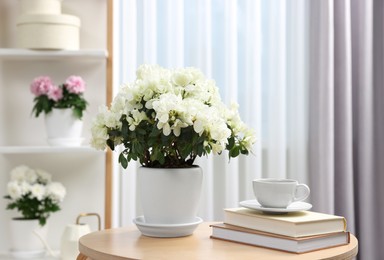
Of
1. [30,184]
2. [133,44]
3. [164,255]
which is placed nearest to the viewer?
[164,255]

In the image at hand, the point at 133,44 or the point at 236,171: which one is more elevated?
the point at 133,44

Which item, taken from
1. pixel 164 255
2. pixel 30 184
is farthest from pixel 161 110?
pixel 30 184

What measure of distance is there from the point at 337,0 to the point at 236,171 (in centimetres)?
87

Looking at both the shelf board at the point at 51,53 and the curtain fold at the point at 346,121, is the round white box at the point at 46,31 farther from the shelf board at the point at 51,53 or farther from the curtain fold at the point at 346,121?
the curtain fold at the point at 346,121

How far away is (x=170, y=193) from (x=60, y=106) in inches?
44.6

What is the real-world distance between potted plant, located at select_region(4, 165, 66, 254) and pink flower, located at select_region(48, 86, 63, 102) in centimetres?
31

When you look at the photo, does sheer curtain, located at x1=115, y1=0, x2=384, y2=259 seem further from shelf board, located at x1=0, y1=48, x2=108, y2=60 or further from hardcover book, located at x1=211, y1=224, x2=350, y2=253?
hardcover book, located at x1=211, y1=224, x2=350, y2=253

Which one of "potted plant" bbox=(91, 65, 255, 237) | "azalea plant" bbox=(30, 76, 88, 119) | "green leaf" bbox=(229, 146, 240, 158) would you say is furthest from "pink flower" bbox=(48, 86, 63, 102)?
"green leaf" bbox=(229, 146, 240, 158)

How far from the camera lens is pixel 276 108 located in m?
2.85

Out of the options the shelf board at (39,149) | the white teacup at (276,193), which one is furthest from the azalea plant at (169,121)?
the shelf board at (39,149)

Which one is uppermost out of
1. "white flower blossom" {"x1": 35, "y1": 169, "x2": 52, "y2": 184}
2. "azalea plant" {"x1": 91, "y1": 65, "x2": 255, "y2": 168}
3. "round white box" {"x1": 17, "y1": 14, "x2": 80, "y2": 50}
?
"round white box" {"x1": 17, "y1": 14, "x2": 80, "y2": 50}

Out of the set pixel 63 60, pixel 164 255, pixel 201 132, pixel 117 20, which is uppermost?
pixel 117 20

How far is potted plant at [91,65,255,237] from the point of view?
1528mm

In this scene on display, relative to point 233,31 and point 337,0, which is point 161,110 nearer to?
point 233,31
